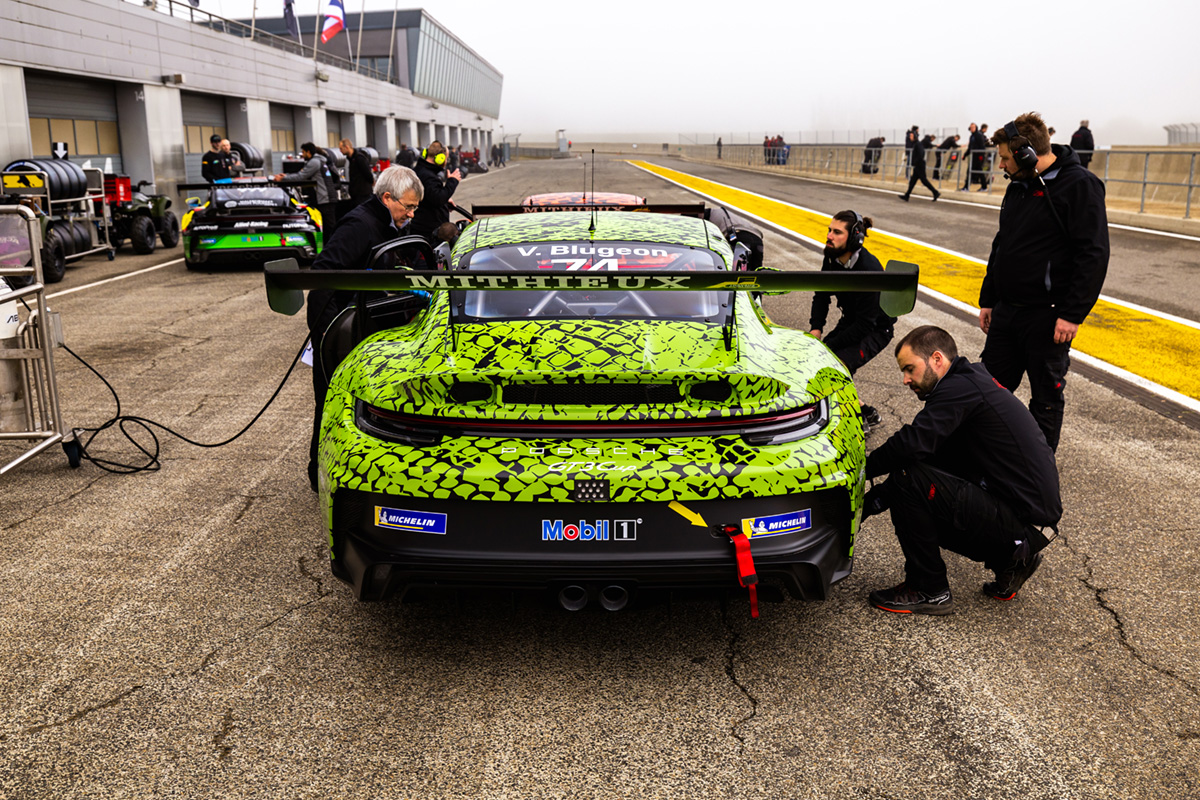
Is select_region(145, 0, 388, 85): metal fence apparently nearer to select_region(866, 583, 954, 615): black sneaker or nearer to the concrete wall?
the concrete wall

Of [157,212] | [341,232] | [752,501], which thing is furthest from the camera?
[157,212]

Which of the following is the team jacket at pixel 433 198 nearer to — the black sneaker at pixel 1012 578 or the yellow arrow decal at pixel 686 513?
the black sneaker at pixel 1012 578

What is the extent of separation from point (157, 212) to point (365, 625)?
55.0 ft

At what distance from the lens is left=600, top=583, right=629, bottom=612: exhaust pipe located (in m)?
3.13

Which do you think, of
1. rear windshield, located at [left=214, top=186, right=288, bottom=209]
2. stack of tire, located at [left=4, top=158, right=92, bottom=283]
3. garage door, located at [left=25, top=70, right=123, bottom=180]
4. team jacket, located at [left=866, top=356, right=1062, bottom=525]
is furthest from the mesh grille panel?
garage door, located at [left=25, top=70, right=123, bottom=180]

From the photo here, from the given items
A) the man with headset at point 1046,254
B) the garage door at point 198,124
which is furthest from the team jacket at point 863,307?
the garage door at point 198,124

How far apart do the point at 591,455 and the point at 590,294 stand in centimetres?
114

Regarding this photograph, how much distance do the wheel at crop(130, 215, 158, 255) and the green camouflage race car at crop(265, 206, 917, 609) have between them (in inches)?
618

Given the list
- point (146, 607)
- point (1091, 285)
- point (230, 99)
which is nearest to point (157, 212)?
Result: point (146, 607)

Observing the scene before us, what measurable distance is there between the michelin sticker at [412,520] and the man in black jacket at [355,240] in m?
1.85

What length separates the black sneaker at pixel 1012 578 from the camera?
12.7ft

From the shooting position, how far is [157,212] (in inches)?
718

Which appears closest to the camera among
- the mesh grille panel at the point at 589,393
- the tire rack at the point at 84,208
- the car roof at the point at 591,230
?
the mesh grille panel at the point at 589,393

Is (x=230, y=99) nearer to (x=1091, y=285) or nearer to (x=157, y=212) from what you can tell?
(x=157, y=212)
